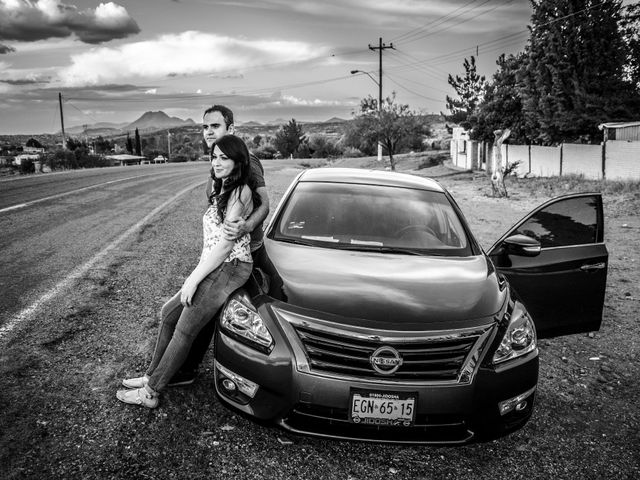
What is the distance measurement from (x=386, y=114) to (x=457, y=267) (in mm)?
34754

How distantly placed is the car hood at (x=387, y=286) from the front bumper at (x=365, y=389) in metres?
0.26

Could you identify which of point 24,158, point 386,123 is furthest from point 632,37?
point 24,158

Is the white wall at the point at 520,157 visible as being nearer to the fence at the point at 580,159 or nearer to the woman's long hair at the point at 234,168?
the fence at the point at 580,159

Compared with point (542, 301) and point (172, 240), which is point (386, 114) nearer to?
point (172, 240)

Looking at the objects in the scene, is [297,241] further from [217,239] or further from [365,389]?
[365,389]

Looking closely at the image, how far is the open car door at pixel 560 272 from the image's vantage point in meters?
3.84

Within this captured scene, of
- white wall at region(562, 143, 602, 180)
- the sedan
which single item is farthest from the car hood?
white wall at region(562, 143, 602, 180)

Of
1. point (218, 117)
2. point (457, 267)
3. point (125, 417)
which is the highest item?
point (218, 117)

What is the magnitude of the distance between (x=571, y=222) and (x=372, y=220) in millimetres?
1521

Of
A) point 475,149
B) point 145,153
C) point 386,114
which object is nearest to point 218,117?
point 475,149

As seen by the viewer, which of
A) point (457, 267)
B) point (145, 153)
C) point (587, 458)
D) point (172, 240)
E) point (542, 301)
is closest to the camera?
point (587, 458)

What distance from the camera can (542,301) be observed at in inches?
151

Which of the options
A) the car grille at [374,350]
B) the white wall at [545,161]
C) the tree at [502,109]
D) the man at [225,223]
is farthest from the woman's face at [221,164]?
the tree at [502,109]

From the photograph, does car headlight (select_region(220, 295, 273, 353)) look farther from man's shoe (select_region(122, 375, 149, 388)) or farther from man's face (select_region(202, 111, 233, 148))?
man's face (select_region(202, 111, 233, 148))
